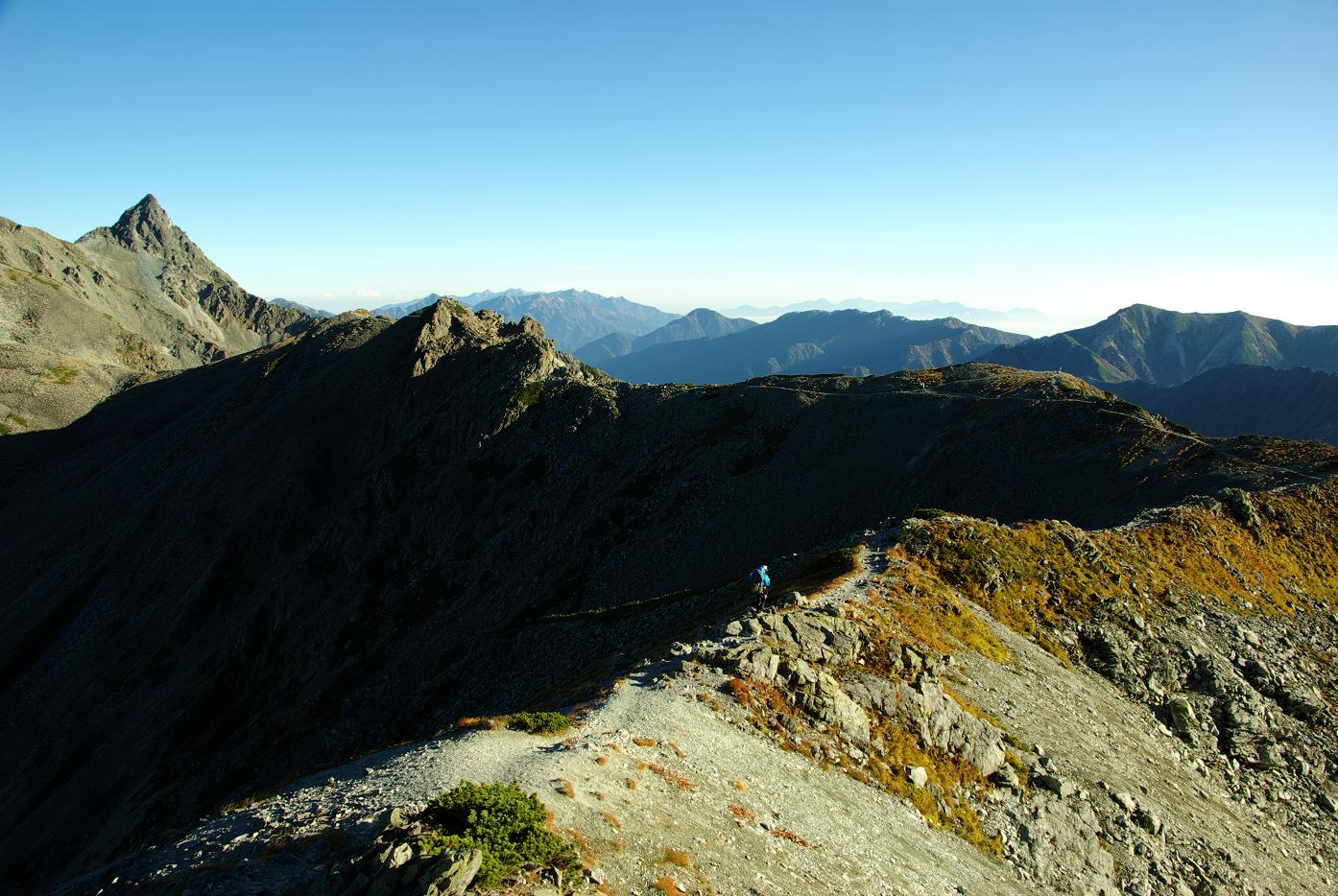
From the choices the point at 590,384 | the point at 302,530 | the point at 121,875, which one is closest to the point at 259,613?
the point at 302,530

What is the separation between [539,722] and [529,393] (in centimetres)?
7678

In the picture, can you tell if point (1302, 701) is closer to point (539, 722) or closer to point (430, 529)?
point (539, 722)

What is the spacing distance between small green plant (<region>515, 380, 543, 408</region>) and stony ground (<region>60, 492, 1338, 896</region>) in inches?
2635

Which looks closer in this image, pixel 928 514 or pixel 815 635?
pixel 815 635

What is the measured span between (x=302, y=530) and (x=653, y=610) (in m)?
66.2

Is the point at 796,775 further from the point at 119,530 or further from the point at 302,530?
the point at 119,530

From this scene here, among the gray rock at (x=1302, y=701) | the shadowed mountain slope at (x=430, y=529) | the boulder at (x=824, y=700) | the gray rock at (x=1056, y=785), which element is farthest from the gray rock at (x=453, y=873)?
the gray rock at (x=1302, y=701)

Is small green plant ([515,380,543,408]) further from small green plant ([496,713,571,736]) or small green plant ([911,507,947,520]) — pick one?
small green plant ([496,713,571,736])

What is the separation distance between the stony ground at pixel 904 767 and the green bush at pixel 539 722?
42cm

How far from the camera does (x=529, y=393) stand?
95.3m

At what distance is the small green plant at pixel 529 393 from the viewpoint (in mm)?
94375

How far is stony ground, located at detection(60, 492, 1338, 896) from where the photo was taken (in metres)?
16.6

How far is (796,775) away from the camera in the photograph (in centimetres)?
2192

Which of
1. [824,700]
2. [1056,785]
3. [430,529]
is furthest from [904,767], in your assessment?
[430,529]
